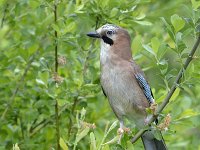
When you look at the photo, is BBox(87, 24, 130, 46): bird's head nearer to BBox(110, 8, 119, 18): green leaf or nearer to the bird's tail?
BBox(110, 8, 119, 18): green leaf

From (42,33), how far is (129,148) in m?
1.41

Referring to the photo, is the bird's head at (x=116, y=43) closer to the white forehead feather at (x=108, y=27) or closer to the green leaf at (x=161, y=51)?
the white forehead feather at (x=108, y=27)

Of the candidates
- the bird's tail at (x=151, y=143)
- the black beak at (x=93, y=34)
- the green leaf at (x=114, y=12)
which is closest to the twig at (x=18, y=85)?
the black beak at (x=93, y=34)

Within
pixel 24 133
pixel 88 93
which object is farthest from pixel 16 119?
pixel 88 93

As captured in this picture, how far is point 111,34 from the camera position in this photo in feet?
16.7

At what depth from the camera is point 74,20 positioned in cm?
514

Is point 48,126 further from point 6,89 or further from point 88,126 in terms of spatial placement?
point 88,126

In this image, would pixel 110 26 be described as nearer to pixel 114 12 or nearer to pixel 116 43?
pixel 116 43

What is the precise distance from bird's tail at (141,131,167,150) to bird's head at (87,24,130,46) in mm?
723

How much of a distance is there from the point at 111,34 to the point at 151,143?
0.82 meters

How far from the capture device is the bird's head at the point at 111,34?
4.92 m

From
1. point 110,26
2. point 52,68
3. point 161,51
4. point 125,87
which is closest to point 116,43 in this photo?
point 110,26

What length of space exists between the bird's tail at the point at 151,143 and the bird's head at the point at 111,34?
0.72 m

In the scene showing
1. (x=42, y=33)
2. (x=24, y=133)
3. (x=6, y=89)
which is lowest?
(x=24, y=133)
